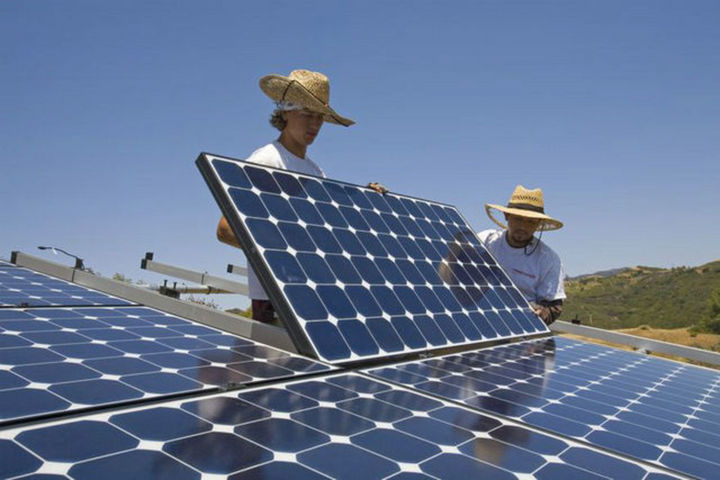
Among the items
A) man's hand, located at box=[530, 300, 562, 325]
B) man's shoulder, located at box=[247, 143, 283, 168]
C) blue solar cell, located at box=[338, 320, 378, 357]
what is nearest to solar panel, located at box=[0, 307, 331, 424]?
blue solar cell, located at box=[338, 320, 378, 357]

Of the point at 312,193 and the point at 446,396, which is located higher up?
the point at 312,193

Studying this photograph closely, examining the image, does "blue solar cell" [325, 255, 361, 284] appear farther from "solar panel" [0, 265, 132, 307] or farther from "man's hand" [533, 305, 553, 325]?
"man's hand" [533, 305, 553, 325]

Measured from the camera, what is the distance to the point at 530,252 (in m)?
7.71

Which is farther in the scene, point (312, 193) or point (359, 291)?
point (312, 193)

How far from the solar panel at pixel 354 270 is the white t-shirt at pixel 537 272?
1.69 m

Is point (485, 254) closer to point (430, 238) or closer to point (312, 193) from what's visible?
point (430, 238)

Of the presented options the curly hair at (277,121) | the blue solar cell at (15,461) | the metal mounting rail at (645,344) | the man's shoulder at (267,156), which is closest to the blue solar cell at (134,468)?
the blue solar cell at (15,461)

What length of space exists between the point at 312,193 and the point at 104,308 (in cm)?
183

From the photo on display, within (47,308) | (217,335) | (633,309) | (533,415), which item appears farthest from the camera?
(633,309)

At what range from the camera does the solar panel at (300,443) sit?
5.62 ft

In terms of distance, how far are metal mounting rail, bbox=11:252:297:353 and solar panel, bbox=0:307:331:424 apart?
12 centimetres

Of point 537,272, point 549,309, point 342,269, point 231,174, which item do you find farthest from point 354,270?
point 537,272

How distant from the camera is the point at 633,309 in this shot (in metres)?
63.0

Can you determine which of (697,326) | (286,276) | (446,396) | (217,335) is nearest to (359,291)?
(286,276)
